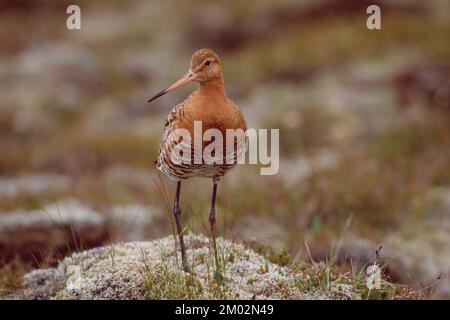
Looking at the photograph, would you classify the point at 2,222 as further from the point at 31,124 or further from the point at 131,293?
the point at 31,124

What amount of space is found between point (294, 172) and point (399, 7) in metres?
9.18

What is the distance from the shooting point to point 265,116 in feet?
47.8

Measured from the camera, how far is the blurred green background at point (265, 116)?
9.31 m

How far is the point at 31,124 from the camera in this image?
54.5 ft

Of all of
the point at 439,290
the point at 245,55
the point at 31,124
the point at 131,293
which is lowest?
the point at 439,290

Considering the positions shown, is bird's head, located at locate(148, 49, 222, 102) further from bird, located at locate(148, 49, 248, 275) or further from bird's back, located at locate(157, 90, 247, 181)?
bird's back, located at locate(157, 90, 247, 181)

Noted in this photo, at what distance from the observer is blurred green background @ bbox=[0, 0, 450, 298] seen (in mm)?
9312

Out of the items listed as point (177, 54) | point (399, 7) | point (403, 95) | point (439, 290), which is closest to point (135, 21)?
point (177, 54)

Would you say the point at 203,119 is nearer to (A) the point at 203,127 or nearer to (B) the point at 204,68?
(A) the point at 203,127

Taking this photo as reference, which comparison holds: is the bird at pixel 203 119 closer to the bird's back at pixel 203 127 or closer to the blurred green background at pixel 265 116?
the bird's back at pixel 203 127

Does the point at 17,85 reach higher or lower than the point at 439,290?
higher

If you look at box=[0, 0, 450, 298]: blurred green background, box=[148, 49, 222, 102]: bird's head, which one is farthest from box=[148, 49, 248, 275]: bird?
box=[0, 0, 450, 298]: blurred green background

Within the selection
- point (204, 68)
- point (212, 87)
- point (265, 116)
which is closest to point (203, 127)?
point (212, 87)

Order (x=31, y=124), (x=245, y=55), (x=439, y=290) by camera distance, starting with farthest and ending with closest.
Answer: (x=245, y=55) < (x=31, y=124) < (x=439, y=290)
